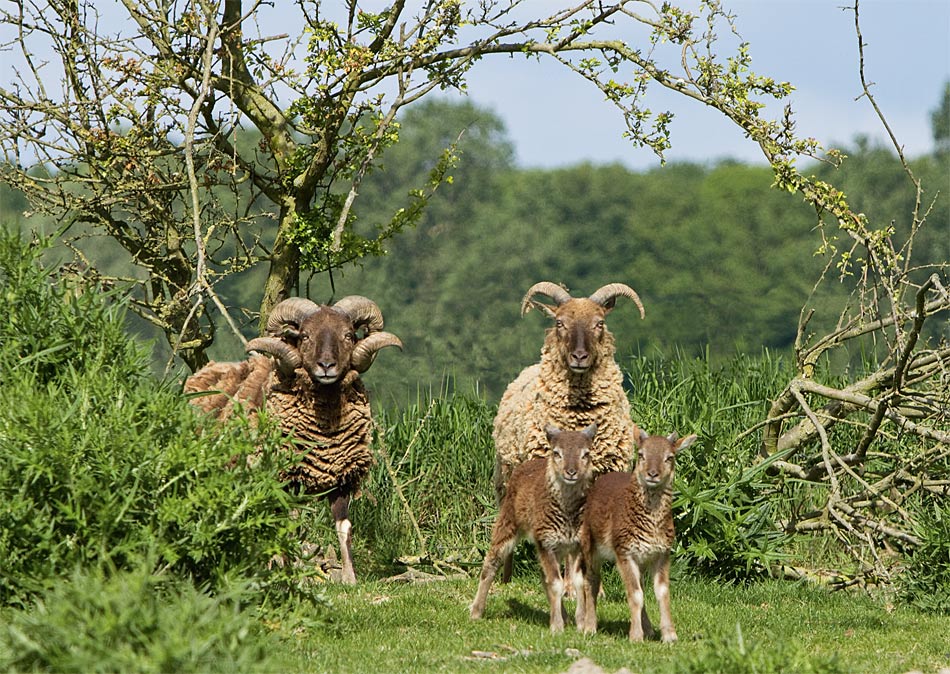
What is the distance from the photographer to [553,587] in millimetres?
8195

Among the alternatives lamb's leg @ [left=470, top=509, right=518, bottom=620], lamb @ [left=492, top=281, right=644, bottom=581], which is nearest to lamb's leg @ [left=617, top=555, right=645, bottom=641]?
lamb's leg @ [left=470, top=509, right=518, bottom=620]

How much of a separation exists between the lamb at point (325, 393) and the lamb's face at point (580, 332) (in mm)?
1481

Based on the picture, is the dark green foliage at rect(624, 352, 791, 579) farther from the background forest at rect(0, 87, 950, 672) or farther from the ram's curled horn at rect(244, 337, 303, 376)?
the ram's curled horn at rect(244, 337, 303, 376)

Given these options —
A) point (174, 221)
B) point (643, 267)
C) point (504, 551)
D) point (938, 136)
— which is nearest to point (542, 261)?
point (643, 267)

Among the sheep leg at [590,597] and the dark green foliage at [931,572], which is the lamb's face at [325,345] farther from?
the dark green foliage at [931,572]

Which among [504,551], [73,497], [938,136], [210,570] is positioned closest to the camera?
[73,497]

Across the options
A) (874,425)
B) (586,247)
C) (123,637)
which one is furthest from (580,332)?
(586,247)

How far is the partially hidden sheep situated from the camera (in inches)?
380

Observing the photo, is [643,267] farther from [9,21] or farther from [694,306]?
[9,21]

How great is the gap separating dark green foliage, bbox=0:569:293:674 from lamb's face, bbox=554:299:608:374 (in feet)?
15.3

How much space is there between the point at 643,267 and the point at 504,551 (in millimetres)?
41768

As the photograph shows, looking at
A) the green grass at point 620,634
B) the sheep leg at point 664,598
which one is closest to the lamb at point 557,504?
the green grass at point 620,634

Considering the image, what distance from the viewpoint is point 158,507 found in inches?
269

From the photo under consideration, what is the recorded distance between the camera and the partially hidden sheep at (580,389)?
380 inches
